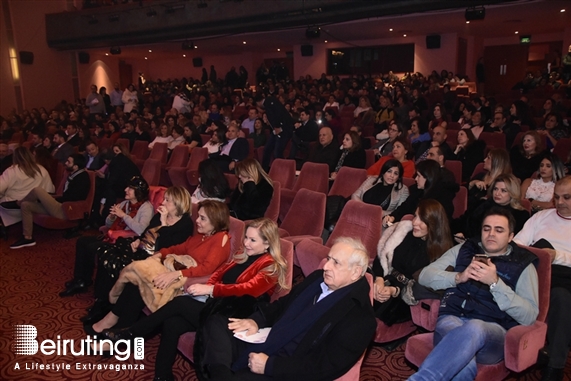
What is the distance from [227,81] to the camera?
1597cm

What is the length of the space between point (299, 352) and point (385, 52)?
15.7m

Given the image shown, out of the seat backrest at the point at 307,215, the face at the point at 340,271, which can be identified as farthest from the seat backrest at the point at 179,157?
the face at the point at 340,271

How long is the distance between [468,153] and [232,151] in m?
3.03

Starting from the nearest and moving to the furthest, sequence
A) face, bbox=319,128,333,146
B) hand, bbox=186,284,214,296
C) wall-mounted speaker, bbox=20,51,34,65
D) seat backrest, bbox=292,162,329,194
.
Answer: hand, bbox=186,284,214,296 → seat backrest, bbox=292,162,329,194 → face, bbox=319,128,333,146 → wall-mounted speaker, bbox=20,51,34,65

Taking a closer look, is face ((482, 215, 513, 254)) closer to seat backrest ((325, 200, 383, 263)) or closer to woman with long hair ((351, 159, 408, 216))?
seat backrest ((325, 200, 383, 263))

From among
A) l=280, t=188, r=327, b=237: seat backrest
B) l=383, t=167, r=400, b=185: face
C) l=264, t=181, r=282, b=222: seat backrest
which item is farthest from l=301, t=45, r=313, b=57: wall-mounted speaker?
l=280, t=188, r=327, b=237: seat backrest

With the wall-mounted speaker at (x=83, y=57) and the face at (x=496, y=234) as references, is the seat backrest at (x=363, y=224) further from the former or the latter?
the wall-mounted speaker at (x=83, y=57)

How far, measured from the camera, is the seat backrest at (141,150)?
7941 millimetres

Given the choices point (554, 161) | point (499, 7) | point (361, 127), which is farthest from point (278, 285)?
point (499, 7)

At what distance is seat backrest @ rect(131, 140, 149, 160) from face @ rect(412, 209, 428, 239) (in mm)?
6032

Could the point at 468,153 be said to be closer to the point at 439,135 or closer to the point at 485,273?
the point at 439,135

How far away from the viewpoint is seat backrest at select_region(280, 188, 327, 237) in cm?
379

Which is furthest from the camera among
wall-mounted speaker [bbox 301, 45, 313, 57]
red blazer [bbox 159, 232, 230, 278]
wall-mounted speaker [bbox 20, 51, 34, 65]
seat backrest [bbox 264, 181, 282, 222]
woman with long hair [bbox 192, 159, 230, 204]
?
wall-mounted speaker [bbox 301, 45, 313, 57]

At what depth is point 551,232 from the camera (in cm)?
296
